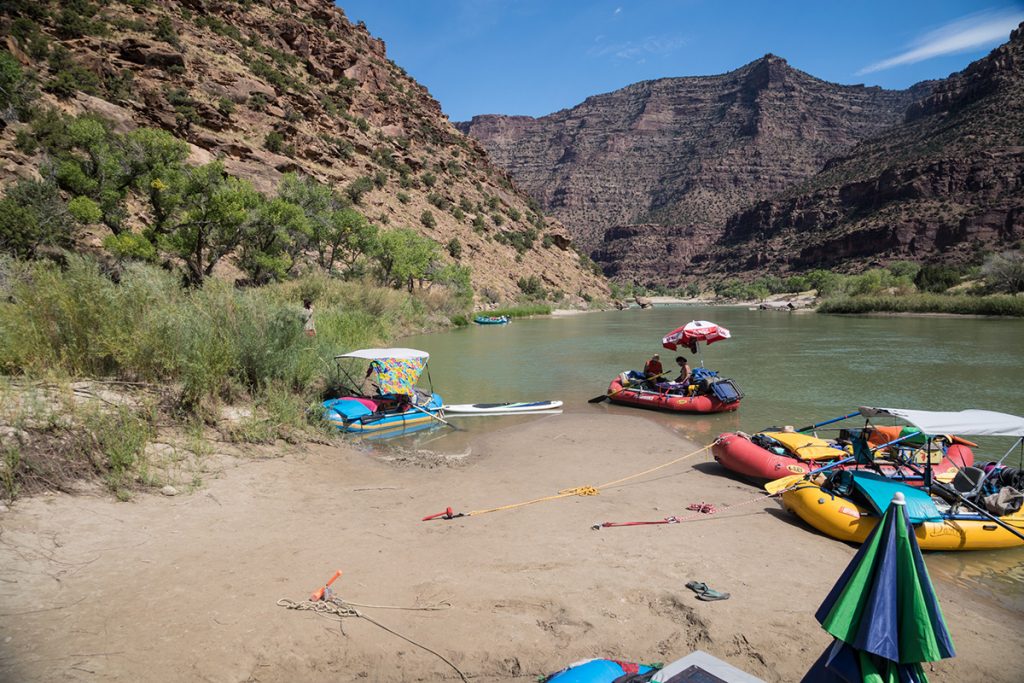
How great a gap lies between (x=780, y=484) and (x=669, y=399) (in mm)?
6748

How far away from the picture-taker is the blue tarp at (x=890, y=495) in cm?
625

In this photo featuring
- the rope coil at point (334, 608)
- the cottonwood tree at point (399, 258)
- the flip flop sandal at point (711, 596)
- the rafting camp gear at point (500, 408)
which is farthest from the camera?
the cottonwood tree at point (399, 258)

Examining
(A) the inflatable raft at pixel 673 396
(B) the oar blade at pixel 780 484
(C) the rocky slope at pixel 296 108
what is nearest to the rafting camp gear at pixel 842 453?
(B) the oar blade at pixel 780 484

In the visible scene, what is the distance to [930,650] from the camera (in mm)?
2484

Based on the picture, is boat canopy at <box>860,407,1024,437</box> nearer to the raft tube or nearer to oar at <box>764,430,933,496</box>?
oar at <box>764,430,933,496</box>

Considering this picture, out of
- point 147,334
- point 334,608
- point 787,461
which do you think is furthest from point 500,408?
point 334,608

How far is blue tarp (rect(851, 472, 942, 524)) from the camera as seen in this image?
625 centimetres

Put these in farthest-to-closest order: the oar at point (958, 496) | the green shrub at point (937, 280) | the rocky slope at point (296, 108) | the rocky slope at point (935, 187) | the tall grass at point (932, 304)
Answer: the rocky slope at point (935, 187)
the green shrub at point (937, 280)
the tall grass at point (932, 304)
the rocky slope at point (296, 108)
the oar at point (958, 496)

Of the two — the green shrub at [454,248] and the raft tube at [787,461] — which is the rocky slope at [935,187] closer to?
the green shrub at [454,248]

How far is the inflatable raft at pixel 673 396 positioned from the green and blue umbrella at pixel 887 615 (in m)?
11.4

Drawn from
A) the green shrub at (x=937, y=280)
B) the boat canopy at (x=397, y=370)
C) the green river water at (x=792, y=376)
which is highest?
the green shrub at (x=937, y=280)

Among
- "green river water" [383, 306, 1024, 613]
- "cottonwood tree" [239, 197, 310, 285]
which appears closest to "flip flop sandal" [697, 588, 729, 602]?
"green river water" [383, 306, 1024, 613]

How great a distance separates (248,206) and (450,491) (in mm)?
23475

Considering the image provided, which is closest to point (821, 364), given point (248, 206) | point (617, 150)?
point (248, 206)
